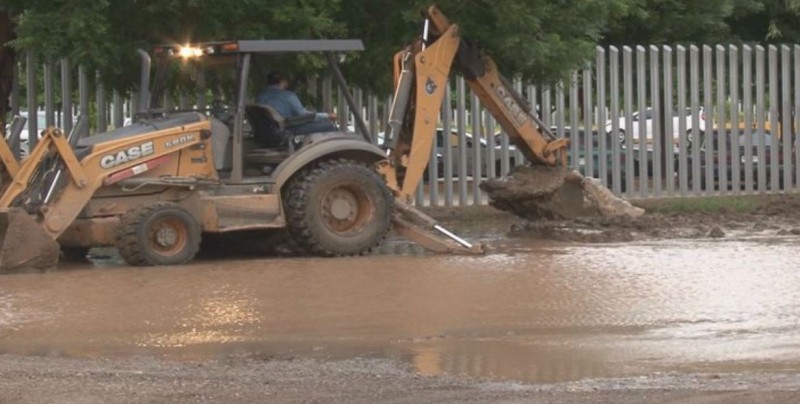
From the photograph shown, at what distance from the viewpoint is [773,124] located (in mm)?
22797

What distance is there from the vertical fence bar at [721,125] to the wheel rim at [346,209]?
28.0 ft

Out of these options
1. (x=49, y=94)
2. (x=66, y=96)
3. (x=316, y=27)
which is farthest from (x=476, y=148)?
(x=49, y=94)

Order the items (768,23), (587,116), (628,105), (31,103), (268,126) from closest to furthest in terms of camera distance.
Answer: (268,126)
(31,103)
(587,116)
(628,105)
(768,23)

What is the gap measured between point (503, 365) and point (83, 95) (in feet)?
40.7

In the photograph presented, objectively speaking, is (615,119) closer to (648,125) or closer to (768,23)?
(648,125)

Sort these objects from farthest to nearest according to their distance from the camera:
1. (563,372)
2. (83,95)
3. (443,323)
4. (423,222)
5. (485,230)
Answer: (83,95) < (485,230) < (423,222) < (443,323) < (563,372)

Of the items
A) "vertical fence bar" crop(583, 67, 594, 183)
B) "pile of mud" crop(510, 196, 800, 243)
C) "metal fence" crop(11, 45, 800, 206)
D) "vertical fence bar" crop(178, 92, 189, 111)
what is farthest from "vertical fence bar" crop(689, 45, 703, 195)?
"vertical fence bar" crop(178, 92, 189, 111)

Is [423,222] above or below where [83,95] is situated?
below

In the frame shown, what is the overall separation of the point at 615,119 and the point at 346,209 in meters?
A: 7.82

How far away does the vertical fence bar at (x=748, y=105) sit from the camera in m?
22.5

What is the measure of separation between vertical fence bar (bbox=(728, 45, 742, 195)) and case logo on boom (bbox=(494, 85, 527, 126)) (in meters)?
5.85

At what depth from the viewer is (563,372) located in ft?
29.3

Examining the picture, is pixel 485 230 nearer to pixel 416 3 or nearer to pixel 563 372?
pixel 416 3

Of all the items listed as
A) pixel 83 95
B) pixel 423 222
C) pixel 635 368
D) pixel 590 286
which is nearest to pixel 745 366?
pixel 635 368
